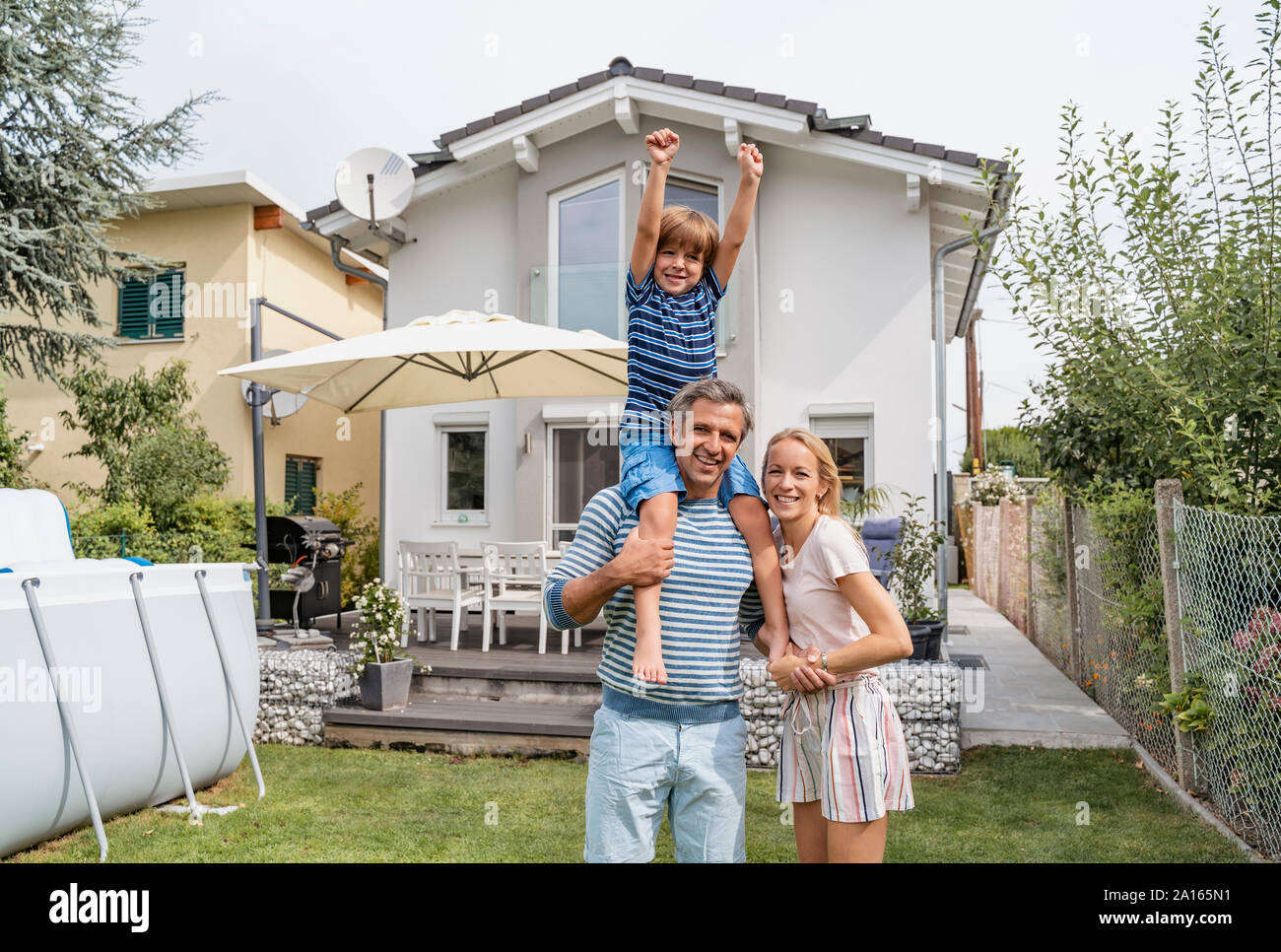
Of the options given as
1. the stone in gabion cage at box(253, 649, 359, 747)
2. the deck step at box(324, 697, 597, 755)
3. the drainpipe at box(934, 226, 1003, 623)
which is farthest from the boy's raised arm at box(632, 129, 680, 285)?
the drainpipe at box(934, 226, 1003, 623)

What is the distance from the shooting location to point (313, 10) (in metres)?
5.43

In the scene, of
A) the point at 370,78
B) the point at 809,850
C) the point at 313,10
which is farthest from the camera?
the point at 370,78

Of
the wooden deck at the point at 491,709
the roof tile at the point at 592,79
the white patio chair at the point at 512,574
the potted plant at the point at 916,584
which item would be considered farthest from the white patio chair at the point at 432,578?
the roof tile at the point at 592,79

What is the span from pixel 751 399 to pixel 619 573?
27.1 feet

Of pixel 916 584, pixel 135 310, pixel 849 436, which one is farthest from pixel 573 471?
pixel 135 310

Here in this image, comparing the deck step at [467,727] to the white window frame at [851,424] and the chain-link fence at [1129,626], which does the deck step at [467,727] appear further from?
the white window frame at [851,424]

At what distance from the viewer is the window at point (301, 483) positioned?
1432 cm

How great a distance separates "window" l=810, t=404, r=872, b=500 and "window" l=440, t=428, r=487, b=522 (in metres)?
3.90

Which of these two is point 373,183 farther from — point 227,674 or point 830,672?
point 830,672

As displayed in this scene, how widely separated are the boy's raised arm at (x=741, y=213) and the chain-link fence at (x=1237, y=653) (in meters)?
2.52

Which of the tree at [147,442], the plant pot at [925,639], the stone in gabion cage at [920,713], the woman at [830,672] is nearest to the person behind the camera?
the woman at [830,672]

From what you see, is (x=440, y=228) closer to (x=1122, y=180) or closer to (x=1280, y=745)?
(x=1122, y=180)

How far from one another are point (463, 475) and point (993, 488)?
1164cm
